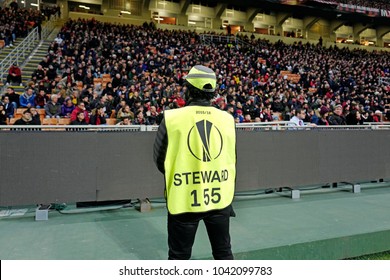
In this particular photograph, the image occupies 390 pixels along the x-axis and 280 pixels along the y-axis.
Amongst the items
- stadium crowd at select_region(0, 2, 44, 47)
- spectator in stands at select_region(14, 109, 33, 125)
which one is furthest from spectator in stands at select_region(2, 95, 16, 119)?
stadium crowd at select_region(0, 2, 44, 47)

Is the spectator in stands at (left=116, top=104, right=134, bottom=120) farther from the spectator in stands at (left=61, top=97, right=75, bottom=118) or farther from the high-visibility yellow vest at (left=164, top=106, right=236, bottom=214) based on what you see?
the high-visibility yellow vest at (left=164, top=106, right=236, bottom=214)

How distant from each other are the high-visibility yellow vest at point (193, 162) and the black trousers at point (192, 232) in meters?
0.05

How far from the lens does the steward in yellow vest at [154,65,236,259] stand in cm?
210

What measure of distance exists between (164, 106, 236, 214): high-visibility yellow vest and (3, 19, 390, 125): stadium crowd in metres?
4.65

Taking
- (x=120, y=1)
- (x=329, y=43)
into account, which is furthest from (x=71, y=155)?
(x=329, y=43)

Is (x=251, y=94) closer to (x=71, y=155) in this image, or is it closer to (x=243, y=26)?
(x=71, y=155)

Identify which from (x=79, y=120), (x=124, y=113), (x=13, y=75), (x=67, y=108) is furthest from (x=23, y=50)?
(x=79, y=120)

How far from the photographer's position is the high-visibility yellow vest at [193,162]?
2109 millimetres

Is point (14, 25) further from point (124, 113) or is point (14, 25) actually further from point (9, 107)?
point (124, 113)

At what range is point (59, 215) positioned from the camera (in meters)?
5.02

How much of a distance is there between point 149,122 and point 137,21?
70.6 ft

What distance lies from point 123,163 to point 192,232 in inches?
122

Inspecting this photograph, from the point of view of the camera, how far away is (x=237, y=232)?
167 inches

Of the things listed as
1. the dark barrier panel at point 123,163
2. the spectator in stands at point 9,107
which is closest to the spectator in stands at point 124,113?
the spectator in stands at point 9,107
